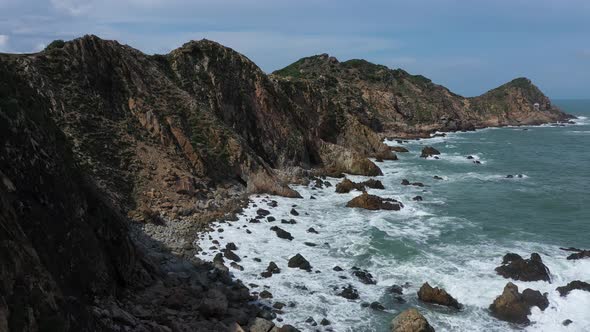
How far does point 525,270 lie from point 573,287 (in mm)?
2367

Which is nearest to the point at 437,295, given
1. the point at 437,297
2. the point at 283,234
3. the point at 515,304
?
the point at 437,297

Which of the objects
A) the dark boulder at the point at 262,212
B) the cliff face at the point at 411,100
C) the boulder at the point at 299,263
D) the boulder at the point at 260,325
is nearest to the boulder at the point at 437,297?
the boulder at the point at 299,263

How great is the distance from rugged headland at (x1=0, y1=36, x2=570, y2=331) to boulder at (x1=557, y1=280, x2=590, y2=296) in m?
16.0

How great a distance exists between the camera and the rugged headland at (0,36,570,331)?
13336 millimetres

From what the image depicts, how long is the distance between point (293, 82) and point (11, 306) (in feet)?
193

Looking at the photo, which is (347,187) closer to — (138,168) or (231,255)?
(138,168)

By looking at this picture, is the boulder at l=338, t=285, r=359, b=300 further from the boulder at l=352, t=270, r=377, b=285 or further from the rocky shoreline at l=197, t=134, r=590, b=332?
the boulder at l=352, t=270, r=377, b=285

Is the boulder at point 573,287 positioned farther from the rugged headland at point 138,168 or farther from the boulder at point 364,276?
the rugged headland at point 138,168

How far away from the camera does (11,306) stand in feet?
32.9

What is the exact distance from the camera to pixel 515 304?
22016mm

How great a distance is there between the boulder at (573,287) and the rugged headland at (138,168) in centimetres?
1600

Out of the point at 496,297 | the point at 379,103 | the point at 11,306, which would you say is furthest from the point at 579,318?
the point at 379,103

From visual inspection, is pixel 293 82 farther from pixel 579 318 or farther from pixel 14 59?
pixel 579 318

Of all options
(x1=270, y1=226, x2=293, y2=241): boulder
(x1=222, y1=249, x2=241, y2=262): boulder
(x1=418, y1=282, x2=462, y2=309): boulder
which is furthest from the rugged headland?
(x1=418, y1=282, x2=462, y2=309): boulder
